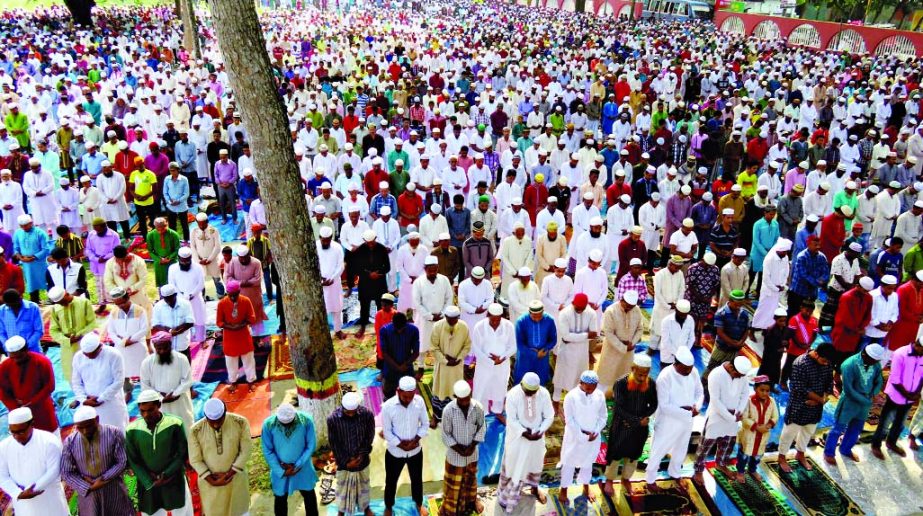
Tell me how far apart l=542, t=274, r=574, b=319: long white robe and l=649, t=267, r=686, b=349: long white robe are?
0.86 metres

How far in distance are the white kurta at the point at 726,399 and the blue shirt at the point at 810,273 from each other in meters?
2.43

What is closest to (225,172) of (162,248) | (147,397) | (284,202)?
(162,248)

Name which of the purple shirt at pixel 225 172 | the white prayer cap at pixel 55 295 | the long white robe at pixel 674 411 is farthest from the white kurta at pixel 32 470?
the purple shirt at pixel 225 172

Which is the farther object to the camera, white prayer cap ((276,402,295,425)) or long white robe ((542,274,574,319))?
long white robe ((542,274,574,319))

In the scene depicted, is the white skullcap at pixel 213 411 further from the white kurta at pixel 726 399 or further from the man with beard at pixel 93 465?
the white kurta at pixel 726 399

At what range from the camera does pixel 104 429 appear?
161 inches

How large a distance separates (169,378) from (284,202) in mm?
1572

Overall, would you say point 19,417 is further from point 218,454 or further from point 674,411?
point 674,411

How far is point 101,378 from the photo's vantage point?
4902 millimetres

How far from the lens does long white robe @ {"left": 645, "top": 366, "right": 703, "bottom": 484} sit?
4789mm


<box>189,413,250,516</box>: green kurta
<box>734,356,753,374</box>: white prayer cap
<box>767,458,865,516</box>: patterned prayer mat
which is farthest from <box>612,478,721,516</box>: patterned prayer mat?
<box>189,413,250,516</box>: green kurta

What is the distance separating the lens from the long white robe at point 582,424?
466 cm

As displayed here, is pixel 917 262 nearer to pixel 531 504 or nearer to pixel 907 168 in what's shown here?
pixel 907 168

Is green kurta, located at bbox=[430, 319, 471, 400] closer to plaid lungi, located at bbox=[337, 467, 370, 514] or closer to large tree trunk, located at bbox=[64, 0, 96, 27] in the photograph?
plaid lungi, located at bbox=[337, 467, 370, 514]
